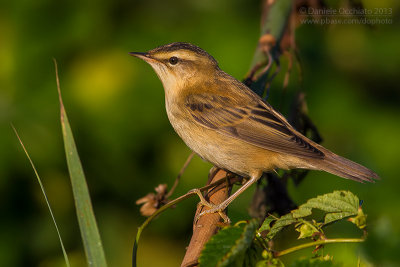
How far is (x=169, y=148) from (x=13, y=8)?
1.87 m

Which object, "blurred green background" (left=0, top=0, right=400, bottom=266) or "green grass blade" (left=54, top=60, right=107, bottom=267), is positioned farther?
"blurred green background" (left=0, top=0, right=400, bottom=266)

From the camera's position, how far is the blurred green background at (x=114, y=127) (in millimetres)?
4590

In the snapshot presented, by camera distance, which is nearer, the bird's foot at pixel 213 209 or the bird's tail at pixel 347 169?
the bird's foot at pixel 213 209

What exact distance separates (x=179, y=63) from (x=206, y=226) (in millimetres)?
1771

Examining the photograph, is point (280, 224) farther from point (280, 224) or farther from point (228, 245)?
point (228, 245)

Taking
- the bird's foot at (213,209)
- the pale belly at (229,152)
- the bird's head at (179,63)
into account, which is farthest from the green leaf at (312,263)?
the bird's head at (179,63)

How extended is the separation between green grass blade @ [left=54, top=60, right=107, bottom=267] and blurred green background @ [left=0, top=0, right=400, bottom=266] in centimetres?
250

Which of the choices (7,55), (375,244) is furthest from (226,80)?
(375,244)

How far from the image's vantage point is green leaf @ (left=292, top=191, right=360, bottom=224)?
6.12ft

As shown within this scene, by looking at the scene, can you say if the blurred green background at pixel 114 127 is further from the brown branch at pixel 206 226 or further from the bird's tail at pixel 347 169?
the brown branch at pixel 206 226

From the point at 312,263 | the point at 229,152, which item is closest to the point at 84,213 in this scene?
the point at 312,263

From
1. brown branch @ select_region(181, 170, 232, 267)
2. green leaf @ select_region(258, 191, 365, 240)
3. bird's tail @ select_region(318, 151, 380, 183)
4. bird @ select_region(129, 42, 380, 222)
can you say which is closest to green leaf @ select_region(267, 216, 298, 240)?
green leaf @ select_region(258, 191, 365, 240)

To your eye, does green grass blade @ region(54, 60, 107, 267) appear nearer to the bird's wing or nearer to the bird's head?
the bird's wing

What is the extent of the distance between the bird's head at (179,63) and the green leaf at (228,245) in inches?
91.5
